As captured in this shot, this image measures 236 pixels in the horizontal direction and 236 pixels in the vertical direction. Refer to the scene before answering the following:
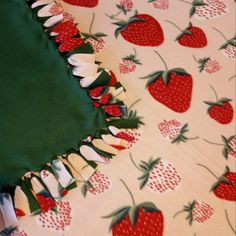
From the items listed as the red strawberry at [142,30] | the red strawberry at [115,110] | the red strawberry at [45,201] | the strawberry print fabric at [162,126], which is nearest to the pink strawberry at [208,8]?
the strawberry print fabric at [162,126]

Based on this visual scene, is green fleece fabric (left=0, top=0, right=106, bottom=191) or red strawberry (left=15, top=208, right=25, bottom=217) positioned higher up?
green fleece fabric (left=0, top=0, right=106, bottom=191)

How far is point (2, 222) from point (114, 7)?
53cm

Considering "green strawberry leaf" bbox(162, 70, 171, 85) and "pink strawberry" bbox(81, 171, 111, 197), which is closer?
"pink strawberry" bbox(81, 171, 111, 197)

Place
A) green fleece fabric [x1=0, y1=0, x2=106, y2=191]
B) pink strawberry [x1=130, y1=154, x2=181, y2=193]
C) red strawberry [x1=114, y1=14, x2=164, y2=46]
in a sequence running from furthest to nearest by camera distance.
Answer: red strawberry [x1=114, y1=14, x2=164, y2=46] < pink strawberry [x1=130, y1=154, x2=181, y2=193] < green fleece fabric [x1=0, y1=0, x2=106, y2=191]

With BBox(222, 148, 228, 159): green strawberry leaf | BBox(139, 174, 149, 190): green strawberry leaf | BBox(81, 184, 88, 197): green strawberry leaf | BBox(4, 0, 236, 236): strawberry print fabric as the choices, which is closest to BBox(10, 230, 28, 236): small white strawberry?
BBox(4, 0, 236, 236): strawberry print fabric

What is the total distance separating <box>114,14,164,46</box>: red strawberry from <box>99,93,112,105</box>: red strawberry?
166 millimetres

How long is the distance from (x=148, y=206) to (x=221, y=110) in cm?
28

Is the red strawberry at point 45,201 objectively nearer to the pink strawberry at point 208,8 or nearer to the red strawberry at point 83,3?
the red strawberry at point 83,3

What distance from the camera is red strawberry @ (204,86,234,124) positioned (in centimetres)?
78

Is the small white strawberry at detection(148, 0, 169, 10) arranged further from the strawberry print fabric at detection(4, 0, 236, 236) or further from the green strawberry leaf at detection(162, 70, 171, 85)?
the green strawberry leaf at detection(162, 70, 171, 85)

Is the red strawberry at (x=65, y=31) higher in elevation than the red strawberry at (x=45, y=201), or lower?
higher

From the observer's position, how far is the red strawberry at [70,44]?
69cm

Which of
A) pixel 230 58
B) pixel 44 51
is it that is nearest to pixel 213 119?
pixel 230 58

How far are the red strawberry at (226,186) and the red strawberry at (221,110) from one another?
0.11 metres
